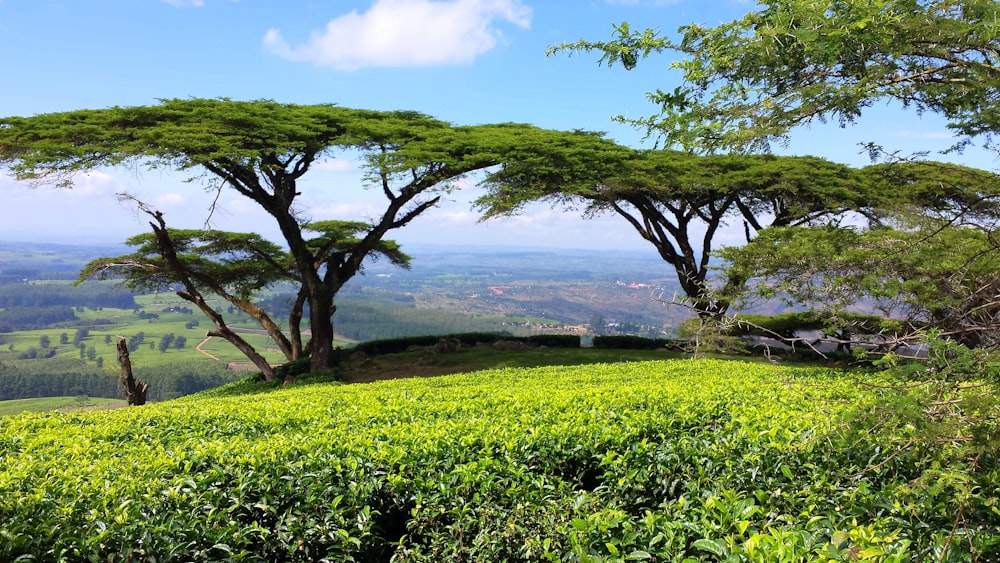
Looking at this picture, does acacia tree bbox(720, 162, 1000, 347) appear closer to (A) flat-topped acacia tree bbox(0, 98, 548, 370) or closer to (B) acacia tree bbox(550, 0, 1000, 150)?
(B) acacia tree bbox(550, 0, 1000, 150)

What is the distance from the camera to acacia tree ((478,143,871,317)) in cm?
1662

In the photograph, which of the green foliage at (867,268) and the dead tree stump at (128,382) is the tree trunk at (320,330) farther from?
the green foliage at (867,268)

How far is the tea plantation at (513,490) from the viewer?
2.81m

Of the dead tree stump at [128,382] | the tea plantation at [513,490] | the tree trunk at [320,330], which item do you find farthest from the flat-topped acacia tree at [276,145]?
the tea plantation at [513,490]

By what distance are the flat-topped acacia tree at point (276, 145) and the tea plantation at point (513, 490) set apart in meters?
10.2

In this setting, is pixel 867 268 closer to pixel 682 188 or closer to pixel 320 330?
pixel 682 188

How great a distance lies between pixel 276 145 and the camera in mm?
14477

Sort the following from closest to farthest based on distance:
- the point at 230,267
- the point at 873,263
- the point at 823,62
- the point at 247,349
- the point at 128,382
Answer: the point at 823,62 < the point at 873,263 < the point at 128,382 < the point at 247,349 < the point at 230,267

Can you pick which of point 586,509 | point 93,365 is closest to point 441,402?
point 586,509

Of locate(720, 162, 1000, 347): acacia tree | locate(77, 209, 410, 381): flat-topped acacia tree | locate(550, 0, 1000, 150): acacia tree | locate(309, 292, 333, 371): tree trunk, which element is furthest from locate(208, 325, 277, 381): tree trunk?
locate(550, 0, 1000, 150): acacia tree

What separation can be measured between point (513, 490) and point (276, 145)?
13325 millimetres

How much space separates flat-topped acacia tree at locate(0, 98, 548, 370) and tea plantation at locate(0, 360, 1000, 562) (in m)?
10.2

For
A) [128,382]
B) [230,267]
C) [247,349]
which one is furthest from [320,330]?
[230,267]

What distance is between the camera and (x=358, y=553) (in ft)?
11.4
